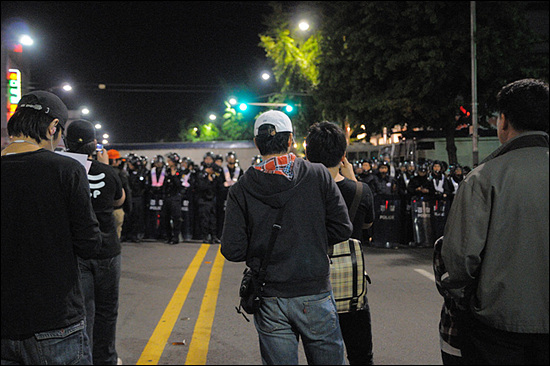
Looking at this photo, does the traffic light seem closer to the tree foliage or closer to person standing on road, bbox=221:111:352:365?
the tree foliage

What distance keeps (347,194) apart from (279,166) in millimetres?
872

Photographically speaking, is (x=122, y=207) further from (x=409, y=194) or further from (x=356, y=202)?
(x=409, y=194)

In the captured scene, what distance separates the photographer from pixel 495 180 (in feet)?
8.15

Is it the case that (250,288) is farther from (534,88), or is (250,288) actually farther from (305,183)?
(534,88)

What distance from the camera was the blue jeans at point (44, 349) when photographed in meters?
2.52

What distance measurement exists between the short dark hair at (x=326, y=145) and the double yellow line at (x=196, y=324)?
236cm

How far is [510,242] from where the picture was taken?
245 cm

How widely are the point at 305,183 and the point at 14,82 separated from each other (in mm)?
25892

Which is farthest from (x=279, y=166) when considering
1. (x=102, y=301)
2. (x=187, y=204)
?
(x=187, y=204)

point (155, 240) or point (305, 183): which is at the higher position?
point (305, 183)

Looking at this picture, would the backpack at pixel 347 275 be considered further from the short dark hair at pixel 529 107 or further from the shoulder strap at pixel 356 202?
the short dark hair at pixel 529 107

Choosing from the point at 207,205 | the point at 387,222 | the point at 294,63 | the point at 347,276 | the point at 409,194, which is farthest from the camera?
the point at 294,63

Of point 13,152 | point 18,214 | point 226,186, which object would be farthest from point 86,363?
point 226,186

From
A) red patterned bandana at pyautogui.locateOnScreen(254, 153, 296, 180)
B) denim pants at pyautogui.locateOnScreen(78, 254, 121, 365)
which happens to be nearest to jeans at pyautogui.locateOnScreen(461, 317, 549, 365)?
red patterned bandana at pyautogui.locateOnScreen(254, 153, 296, 180)
